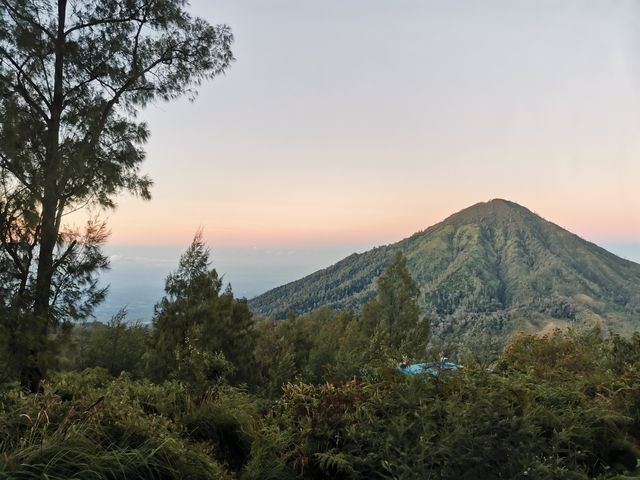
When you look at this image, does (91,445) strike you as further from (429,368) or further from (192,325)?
(192,325)

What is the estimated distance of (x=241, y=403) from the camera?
4.30m

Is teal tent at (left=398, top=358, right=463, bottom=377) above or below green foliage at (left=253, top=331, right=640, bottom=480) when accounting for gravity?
above

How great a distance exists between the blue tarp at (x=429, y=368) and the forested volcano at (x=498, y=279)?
10621 centimetres

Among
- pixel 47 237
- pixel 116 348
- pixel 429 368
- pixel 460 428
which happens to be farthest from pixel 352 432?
pixel 116 348

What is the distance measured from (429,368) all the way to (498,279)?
172m

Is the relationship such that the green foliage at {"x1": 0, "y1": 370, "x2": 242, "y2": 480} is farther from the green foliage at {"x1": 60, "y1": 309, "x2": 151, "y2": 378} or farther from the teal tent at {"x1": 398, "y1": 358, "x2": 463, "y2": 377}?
the green foliage at {"x1": 60, "y1": 309, "x2": 151, "y2": 378}

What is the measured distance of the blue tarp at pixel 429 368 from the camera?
3602 mm

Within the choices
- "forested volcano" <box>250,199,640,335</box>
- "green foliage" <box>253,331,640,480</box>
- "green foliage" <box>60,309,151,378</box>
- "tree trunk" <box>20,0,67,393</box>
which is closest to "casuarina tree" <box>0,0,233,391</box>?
"tree trunk" <box>20,0,67,393</box>

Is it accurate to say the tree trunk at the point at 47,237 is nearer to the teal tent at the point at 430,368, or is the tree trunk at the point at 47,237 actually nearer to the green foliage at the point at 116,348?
the teal tent at the point at 430,368

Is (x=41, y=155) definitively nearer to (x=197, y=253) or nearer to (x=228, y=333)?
(x=197, y=253)

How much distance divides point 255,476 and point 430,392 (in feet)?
4.67

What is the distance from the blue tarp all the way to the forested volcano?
348ft

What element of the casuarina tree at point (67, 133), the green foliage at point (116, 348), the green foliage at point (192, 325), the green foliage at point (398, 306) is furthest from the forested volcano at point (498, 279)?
the casuarina tree at point (67, 133)

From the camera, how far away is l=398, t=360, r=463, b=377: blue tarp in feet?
11.8
